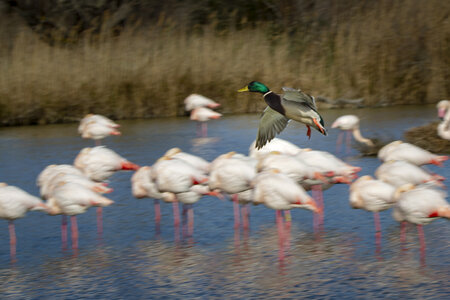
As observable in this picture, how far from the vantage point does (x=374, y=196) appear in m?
6.30

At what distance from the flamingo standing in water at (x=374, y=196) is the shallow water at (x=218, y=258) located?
25 cm

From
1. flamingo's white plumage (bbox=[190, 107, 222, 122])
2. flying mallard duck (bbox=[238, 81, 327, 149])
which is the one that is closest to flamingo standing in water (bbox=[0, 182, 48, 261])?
flying mallard duck (bbox=[238, 81, 327, 149])

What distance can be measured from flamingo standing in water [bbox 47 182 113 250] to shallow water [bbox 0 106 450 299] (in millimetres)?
294

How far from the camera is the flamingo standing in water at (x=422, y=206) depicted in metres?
5.75

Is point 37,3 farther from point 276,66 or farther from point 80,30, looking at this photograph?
point 276,66

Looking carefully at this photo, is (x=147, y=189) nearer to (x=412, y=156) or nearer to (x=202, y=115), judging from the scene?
(x=412, y=156)

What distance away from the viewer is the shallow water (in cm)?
540

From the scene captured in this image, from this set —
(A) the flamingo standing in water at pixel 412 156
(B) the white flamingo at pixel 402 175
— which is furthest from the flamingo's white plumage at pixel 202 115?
(B) the white flamingo at pixel 402 175

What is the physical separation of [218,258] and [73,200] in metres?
1.28

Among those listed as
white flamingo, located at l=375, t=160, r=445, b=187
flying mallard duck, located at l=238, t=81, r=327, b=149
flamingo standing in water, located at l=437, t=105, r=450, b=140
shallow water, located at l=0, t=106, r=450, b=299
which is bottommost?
shallow water, located at l=0, t=106, r=450, b=299

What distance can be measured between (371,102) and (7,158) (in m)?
6.90

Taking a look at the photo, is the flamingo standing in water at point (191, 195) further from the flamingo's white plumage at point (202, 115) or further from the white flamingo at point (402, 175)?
the flamingo's white plumage at point (202, 115)

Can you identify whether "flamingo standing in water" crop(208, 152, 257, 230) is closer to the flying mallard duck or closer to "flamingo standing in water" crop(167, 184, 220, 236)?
"flamingo standing in water" crop(167, 184, 220, 236)

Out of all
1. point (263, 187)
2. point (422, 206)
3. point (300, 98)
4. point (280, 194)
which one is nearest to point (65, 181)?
point (263, 187)
